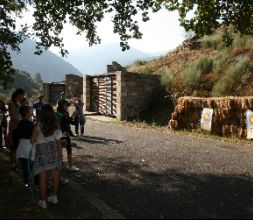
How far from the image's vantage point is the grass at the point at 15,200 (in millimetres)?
6770

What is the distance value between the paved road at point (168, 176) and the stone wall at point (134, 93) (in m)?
8.74

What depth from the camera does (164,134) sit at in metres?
18.3

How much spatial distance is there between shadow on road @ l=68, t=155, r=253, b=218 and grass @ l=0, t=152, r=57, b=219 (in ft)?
4.25

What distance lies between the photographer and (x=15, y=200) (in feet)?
25.4

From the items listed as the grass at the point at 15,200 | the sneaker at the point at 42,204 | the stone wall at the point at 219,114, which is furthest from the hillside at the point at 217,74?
the sneaker at the point at 42,204

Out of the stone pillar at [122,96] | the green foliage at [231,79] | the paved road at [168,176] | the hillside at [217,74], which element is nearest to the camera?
the paved road at [168,176]

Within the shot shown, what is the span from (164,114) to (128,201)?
16047 millimetres

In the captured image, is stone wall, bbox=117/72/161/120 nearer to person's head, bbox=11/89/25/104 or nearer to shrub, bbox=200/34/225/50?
shrub, bbox=200/34/225/50

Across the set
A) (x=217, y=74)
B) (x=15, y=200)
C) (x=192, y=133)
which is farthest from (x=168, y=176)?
(x=217, y=74)

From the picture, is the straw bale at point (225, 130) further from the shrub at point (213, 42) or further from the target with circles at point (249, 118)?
the shrub at point (213, 42)

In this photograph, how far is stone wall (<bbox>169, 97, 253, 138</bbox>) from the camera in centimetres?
1672

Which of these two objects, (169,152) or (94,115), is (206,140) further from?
(94,115)

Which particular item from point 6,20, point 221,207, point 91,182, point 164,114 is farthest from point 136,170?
point 164,114

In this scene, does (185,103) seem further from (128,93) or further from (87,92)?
(87,92)
